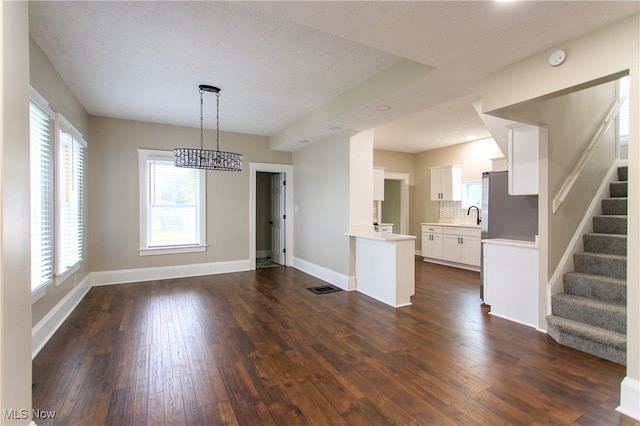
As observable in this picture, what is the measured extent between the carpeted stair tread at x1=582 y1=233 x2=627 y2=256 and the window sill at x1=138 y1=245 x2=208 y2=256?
5.76 metres

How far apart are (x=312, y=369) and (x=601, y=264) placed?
3141mm

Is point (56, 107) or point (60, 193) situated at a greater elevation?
point (56, 107)

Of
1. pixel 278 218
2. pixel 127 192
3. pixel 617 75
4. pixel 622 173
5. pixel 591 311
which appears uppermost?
pixel 617 75

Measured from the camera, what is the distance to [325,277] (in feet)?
17.8

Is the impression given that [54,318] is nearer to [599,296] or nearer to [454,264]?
[599,296]

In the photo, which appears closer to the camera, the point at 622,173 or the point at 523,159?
the point at 523,159

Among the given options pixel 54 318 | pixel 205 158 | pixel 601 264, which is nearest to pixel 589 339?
pixel 601 264

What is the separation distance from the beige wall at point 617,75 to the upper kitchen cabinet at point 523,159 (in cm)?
104

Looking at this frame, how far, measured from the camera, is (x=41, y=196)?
2.96 meters

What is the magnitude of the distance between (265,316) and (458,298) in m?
2.71

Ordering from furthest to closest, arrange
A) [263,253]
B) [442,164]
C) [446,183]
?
[263,253]
[442,164]
[446,183]

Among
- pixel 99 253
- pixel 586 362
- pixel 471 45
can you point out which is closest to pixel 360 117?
pixel 471 45

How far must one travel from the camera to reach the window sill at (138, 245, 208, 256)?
5.39 m

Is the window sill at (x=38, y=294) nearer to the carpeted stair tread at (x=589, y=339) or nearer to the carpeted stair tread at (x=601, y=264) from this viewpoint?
the carpeted stair tread at (x=589, y=339)
